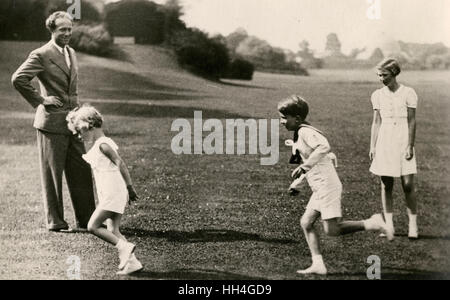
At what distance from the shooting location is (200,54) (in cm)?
635

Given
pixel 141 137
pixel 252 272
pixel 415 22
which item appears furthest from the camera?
pixel 141 137

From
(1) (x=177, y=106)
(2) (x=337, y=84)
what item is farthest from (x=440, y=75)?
(1) (x=177, y=106)

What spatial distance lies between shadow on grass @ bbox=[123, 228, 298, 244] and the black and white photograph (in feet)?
0.06

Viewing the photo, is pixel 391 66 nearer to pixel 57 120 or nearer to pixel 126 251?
pixel 126 251

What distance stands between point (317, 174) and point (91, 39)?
270 cm

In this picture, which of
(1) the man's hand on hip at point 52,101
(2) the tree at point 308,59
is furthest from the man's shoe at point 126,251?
(2) the tree at point 308,59

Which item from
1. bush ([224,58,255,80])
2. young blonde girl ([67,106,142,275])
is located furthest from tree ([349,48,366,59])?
young blonde girl ([67,106,142,275])

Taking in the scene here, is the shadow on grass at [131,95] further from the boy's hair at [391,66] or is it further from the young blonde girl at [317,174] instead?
the boy's hair at [391,66]

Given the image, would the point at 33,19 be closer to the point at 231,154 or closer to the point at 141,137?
the point at 141,137

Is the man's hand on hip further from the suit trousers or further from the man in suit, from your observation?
the suit trousers

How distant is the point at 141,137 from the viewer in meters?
6.60

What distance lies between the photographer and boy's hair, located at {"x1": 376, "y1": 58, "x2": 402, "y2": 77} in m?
5.77
